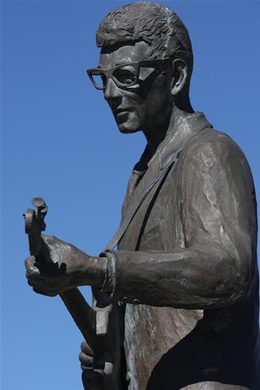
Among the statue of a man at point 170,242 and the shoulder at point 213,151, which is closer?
the statue of a man at point 170,242

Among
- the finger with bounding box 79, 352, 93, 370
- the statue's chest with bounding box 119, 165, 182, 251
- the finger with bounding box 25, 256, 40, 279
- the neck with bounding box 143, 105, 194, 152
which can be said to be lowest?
the finger with bounding box 79, 352, 93, 370

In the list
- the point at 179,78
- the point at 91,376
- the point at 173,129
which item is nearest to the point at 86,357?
the point at 91,376

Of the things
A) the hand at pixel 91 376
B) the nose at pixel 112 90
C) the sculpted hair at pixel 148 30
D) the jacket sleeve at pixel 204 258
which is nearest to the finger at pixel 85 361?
the hand at pixel 91 376

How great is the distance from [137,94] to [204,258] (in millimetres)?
1292

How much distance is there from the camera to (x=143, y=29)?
7914 mm

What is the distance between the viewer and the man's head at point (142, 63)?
7910 millimetres

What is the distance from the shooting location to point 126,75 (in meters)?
7.92

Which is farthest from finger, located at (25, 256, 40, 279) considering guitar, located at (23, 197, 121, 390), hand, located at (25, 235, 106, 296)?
guitar, located at (23, 197, 121, 390)

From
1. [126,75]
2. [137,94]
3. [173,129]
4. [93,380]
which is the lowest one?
[93,380]

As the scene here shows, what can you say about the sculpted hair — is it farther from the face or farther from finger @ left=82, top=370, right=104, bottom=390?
finger @ left=82, top=370, right=104, bottom=390

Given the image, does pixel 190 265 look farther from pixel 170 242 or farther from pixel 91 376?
pixel 91 376

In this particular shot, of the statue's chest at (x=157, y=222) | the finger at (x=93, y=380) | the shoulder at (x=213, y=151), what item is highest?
the shoulder at (x=213, y=151)

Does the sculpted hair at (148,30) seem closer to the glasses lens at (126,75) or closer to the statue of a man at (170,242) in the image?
the statue of a man at (170,242)

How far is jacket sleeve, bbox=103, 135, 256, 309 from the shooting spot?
7027mm
